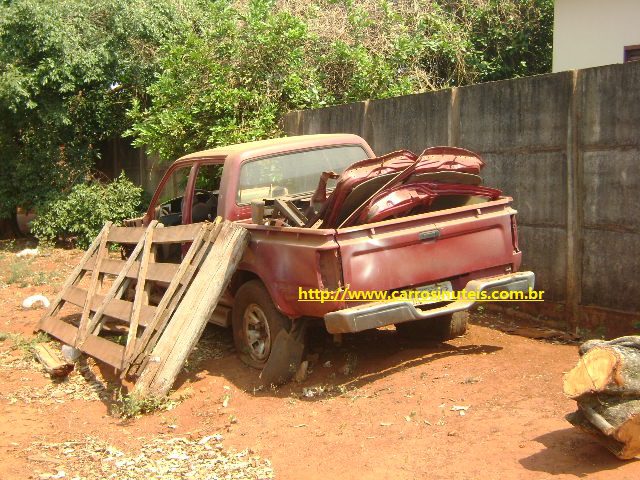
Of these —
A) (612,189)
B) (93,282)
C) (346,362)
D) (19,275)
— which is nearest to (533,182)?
(612,189)

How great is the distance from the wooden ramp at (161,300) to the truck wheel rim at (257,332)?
1.16 feet

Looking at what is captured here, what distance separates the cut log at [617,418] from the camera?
3734 millimetres

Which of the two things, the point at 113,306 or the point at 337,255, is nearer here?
the point at 337,255

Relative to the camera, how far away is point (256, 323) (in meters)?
6.44

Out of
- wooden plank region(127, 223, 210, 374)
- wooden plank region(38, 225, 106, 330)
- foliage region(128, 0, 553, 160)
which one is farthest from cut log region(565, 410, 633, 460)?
foliage region(128, 0, 553, 160)

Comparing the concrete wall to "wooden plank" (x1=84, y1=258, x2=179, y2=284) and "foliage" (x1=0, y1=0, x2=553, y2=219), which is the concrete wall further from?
"foliage" (x1=0, y1=0, x2=553, y2=219)

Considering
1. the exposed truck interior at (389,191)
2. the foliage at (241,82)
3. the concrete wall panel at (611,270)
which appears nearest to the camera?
the exposed truck interior at (389,191)

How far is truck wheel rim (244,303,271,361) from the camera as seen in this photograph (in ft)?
20.6


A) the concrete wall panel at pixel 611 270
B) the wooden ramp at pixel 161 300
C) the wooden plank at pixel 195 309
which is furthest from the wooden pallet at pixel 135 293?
the concrete wall panel at pixel 611 270

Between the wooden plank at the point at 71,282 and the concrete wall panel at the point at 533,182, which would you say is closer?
the concrete wall panel at the point at 533,182

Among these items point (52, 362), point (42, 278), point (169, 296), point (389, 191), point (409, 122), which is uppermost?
point (409, 122)

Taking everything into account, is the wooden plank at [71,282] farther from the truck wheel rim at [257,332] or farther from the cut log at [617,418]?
the cut log at [617,418]

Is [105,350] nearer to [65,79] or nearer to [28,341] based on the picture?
[28,341]

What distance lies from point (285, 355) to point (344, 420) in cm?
102
